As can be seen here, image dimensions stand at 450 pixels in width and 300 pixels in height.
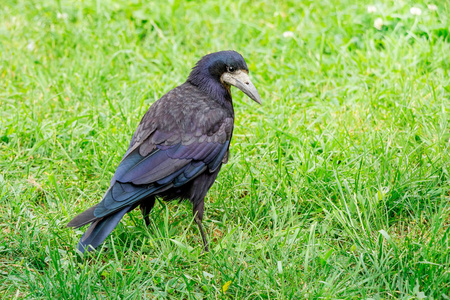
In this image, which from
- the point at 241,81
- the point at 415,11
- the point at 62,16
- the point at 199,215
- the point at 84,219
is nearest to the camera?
the point at 84,219

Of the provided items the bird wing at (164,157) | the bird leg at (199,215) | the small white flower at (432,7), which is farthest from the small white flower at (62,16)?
the small white flower at (432,7)

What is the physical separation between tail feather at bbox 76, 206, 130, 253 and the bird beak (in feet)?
3.70

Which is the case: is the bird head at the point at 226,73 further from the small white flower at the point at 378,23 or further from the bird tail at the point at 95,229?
the small white flower at the point at 378,23

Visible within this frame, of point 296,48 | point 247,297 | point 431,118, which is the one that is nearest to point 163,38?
point 296,48

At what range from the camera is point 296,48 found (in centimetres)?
520

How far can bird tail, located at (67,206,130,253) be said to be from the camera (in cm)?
286

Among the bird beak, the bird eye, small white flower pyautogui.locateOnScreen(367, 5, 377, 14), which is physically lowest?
small white flower pyautogui.locateOnScreen(367, 5, 377, 14)

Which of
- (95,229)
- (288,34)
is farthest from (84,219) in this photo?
(288,34)

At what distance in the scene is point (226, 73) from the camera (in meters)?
3.53

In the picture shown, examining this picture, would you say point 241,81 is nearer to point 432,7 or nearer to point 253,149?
point 253,149

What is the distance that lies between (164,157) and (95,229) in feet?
1.86

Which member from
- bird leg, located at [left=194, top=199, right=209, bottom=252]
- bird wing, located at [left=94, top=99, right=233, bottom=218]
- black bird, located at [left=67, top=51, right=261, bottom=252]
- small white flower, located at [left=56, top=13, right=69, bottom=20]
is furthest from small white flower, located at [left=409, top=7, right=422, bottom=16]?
small white flower, located at [left=56, top=13, right=69, bottom=20]

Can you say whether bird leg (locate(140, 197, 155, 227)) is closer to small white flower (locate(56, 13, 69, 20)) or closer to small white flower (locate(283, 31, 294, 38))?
small white flower (locate(283, 31, 294, 38))

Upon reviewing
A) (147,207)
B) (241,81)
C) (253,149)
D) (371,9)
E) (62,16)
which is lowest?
(253,149)
